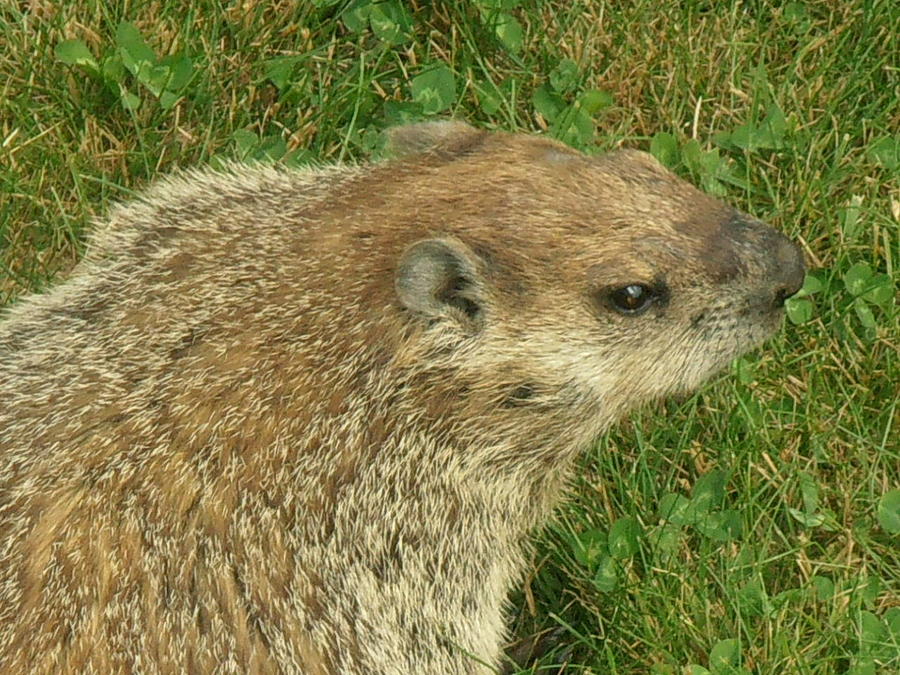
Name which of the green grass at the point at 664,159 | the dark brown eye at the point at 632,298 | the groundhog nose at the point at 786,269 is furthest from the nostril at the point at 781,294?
the green grass at the point at 664,159

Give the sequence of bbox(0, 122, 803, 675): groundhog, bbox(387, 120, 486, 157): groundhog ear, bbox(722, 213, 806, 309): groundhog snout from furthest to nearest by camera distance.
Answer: bbox(387, 120, 486, 157): groundhog ear → bbox(722, 213, 806, 309): groundhog snout → bbox(0, 122, 803, 675): groundhog

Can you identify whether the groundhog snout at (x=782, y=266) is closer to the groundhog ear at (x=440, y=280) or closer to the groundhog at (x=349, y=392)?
the groundhog at (x=349, y=392)

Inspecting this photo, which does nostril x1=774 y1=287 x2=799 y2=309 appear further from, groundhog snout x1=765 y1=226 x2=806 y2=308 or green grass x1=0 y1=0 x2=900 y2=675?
green grass x1=0 y1=0 x2=900 y2=675

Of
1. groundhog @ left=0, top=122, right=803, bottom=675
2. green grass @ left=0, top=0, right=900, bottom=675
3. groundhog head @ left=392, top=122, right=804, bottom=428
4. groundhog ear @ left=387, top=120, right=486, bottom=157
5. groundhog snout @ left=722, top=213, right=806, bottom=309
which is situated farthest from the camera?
green grass @ left=0, top=0, right=900, bottom=675

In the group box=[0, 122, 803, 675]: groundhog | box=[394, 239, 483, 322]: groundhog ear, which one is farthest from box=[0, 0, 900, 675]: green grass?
box=[394, 239, 483, 322]: groundhog ear

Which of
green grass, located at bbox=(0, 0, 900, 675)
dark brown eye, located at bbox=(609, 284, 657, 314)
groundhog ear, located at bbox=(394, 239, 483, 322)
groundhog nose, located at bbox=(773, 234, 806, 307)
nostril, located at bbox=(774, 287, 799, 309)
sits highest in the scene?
groundhog ear, located at bbox=(394, 239, 483, 322)

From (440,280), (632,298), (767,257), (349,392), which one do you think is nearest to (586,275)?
(632,298)

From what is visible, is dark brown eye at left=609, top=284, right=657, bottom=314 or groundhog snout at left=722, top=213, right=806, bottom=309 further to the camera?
groundhog snout at left=722, top=213, right=806, bottom=309

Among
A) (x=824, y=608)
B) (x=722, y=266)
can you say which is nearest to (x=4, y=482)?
(x=722, y=266)

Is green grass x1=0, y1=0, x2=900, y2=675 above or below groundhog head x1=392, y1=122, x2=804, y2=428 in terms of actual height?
below
